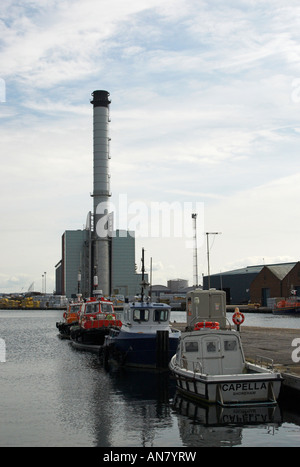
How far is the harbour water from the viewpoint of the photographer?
19.5m

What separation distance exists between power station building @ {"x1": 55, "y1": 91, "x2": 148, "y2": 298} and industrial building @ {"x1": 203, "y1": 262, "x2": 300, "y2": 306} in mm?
25615

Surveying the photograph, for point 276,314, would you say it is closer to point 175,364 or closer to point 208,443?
point 175,364

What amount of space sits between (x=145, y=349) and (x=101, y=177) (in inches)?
3413

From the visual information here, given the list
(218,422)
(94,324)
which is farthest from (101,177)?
(218,422)

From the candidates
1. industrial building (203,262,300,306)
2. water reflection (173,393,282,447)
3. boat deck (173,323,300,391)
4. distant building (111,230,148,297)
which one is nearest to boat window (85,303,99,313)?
boat deck (173,323,300,391)

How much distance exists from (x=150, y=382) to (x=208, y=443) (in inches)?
491

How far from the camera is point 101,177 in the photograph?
119m

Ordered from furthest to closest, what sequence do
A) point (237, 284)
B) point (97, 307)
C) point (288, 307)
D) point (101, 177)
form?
point (237, 284) → point (101, 177) → point (288, 307) → point (97, 307)

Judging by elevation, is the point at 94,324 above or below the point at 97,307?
below

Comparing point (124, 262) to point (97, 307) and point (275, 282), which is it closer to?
point (275, 282)

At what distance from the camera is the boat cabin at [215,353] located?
25094 millimetres

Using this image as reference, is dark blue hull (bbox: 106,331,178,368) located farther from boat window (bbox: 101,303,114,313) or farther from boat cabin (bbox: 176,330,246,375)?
boat window (bbox: 101,303,114,313)
